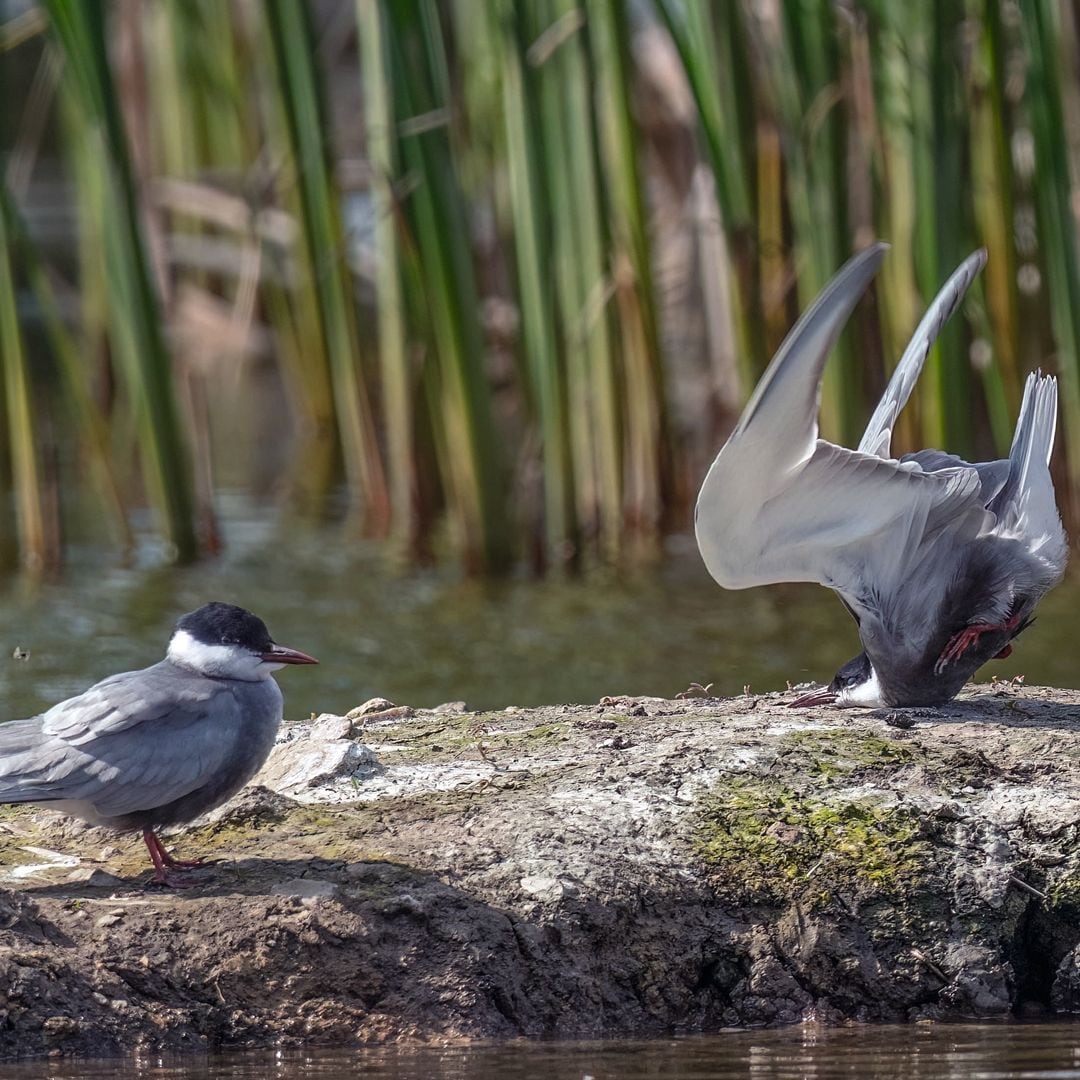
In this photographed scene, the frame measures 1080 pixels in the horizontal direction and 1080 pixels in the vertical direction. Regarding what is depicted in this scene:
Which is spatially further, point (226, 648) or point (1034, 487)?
point (1034, 487)

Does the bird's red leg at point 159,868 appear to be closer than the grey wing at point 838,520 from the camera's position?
Yes

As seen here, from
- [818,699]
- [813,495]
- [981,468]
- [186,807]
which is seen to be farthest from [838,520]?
[186,807]

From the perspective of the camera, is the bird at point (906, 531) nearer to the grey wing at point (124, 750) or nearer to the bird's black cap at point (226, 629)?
the bird's black cap at point (226, 629)

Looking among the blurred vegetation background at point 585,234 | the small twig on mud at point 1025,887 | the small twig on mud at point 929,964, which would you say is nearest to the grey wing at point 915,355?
the small twig on mud at point 1025,887

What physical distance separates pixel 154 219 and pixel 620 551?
5.36 m

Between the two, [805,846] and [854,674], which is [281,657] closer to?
[805,846]

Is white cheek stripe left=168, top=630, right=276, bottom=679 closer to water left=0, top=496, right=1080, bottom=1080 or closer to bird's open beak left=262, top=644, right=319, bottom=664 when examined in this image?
bird's open beak left=262, top=644, right=319, bottom=664

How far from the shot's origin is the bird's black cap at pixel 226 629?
445 cm

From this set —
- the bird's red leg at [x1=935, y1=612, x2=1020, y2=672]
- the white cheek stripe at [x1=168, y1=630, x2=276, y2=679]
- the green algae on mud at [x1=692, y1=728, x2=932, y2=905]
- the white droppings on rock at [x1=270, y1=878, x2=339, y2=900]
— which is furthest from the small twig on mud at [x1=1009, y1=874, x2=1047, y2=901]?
the white cheek stripe at [x1=168, y1=630, x2=276, y2=679]

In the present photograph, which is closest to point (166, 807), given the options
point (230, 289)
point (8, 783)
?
point (8, 783)

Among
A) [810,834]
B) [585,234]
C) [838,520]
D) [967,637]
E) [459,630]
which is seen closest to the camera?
[810,834]

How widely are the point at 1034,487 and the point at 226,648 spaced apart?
2278 mm

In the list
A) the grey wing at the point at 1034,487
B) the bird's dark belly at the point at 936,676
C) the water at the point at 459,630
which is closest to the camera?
the grey wing at the point at 1034,487

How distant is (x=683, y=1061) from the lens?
3.85 metres
